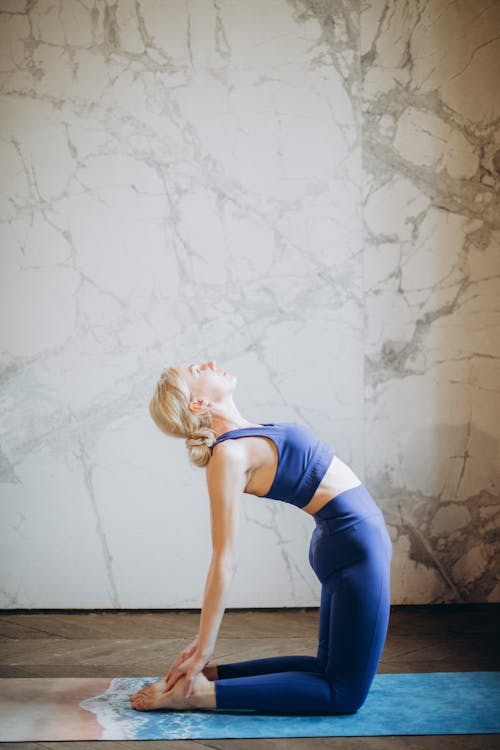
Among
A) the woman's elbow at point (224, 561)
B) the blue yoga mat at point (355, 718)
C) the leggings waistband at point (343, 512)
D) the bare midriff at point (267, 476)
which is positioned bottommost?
the blue yoga mat at point (355, 718)

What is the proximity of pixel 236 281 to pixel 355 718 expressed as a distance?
1645 mm

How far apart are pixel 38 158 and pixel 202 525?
1.53m

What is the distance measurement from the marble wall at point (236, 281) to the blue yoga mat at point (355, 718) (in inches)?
35.5

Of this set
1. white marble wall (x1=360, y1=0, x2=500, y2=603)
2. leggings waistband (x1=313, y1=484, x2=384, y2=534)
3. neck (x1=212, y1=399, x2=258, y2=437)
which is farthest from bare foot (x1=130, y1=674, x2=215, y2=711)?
white marble wall (x1=360, y1=0, x2=500, y2=603)

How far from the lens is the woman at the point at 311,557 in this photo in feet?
6.68

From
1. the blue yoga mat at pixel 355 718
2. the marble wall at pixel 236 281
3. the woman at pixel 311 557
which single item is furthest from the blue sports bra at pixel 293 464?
the marble wall at pixel 236 281

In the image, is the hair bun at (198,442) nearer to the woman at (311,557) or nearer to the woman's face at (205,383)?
the woman at (311,557)

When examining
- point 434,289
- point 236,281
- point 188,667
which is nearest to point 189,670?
point 188,667

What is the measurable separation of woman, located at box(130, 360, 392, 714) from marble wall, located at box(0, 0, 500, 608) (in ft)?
3.16

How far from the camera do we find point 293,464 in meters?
2.11

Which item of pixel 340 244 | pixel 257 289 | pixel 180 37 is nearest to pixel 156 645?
pixel 257 289

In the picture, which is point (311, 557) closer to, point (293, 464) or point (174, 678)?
point (293, 464)

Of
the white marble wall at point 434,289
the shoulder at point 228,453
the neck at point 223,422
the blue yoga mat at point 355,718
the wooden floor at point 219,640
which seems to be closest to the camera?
the blue yoga mat at point 355,718

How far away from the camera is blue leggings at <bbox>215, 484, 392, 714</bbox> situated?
2.03 metres
